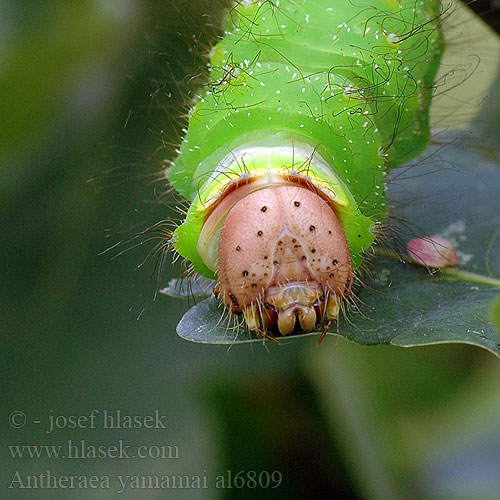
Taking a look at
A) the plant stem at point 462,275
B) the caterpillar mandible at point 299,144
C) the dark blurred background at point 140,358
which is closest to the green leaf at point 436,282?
the plant stem at point 462,275

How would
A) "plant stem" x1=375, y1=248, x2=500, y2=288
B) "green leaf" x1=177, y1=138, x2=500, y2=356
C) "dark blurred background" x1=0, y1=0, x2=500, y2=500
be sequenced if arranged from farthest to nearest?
"dark blurred background" x1=0, y1=0, x2=500, y2=500, "plant stem" x1=375, y1=248, x2=500, y2=288, "green leaf" x1=177, y1=138, x2=500, y2=356

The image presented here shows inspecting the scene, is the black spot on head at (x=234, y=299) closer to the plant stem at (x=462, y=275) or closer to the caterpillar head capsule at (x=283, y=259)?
the caterpillar head capsule at (x=283, y=259)

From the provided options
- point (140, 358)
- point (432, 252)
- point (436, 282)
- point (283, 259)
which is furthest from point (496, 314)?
point (140, 358)

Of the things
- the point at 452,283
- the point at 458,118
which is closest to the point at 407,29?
the point at 458,118

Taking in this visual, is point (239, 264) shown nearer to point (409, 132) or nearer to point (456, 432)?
point (409, 132)

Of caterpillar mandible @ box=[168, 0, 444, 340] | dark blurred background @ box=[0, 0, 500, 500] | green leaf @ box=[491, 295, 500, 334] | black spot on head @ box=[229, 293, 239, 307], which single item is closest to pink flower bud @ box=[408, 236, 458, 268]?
caterpillar mandible @ box=[168, 0, 444, 340]

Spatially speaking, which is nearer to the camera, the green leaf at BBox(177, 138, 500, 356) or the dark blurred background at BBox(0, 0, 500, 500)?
the green leaf at BBox(177, 138, 500, 356)

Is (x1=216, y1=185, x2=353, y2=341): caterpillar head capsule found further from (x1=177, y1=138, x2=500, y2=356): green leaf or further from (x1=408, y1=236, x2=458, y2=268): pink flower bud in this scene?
(x1=408, y1=236, x2=458, y2=268): pink flower bud

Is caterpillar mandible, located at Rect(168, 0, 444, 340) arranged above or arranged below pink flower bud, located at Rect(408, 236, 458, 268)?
above
